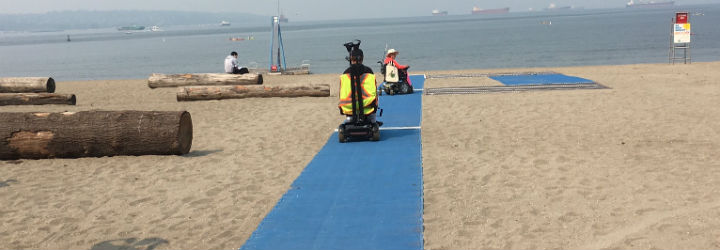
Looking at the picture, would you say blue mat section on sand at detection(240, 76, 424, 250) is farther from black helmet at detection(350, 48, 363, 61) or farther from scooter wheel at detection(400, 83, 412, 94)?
scooter wheel at detection(400, 83, 412, 94)

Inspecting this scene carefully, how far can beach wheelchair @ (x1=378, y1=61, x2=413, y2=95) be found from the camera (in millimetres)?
16828

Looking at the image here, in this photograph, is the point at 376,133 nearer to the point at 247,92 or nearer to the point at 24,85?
the point at 247,92

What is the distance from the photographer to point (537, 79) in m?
20.8

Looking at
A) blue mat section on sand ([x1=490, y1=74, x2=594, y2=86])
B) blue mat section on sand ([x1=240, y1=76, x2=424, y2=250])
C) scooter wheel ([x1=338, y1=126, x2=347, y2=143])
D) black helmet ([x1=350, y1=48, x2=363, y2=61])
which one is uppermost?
black helmet ([x1=350, y1=48, x2=363, y2=61])

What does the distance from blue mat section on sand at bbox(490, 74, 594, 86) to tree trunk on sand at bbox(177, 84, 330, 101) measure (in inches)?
237

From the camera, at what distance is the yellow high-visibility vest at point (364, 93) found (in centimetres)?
997

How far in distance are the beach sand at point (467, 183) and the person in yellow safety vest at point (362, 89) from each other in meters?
0.81

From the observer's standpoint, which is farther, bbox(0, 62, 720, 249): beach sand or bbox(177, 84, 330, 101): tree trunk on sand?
bbox(177, 84, 330, 101): tree trunk on sand

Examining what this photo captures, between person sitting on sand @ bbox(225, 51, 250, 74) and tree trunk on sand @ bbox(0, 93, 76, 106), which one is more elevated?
person sitting on sand @ bbox(225, 51, 250, 74)

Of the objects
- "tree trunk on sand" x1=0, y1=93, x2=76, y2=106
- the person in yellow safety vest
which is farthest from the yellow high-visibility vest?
"tree trunk on sand" x1=0, y1=93, x2=76, y2=106

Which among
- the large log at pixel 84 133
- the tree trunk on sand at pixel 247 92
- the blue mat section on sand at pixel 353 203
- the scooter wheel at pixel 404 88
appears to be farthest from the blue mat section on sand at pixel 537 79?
the large log at pixel 84 133

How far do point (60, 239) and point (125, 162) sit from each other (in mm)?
3426

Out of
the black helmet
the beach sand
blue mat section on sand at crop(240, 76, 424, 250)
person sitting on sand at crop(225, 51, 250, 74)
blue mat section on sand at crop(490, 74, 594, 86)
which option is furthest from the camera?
person sitting on sand at crop(225, 51, 250, 74)

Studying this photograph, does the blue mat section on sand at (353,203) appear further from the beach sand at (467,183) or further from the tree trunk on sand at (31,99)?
the tree trunk on sand at (31,99)
